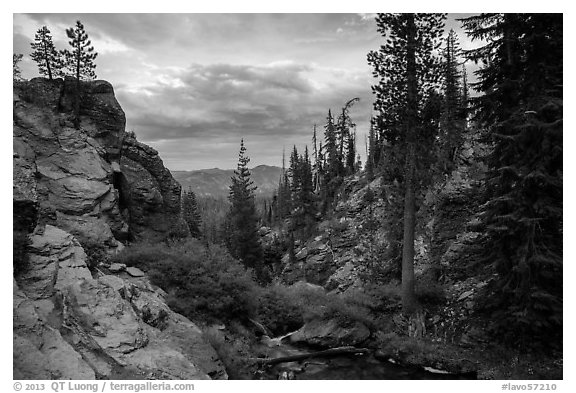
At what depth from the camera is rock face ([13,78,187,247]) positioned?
14.3 meters

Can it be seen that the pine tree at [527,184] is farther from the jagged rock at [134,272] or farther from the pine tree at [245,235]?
the pine tree at [245,235]

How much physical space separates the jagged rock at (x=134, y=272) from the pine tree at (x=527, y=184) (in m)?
12.0

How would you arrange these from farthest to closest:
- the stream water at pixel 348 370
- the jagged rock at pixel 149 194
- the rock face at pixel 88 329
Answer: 1. the jagged rock at pixel 149 194
2. the stream water at pixel 348 370
3. the rock face at pixel 88 329

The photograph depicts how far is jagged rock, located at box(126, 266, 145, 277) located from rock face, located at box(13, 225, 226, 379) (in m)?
1.92

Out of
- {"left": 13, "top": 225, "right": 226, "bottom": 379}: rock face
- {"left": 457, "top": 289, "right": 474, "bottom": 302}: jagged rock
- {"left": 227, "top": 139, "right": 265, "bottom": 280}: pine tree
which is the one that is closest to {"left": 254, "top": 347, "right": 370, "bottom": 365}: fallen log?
{"left": 13, "top": 225, "right": 226, "bottom": 379}: rock face

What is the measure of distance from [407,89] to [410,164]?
3.36 meters

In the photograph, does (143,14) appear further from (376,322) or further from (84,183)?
(376,322)

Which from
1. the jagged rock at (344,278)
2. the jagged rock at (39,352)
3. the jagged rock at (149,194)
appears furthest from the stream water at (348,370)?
the jagged rock at (344,278)

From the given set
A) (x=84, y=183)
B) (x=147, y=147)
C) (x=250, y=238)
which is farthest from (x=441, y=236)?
(x=84, y=183)

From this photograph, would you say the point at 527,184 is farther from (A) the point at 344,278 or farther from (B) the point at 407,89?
(A) the point at 344,278

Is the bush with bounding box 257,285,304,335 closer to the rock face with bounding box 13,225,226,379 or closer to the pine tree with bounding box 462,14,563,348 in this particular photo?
the rock face with bounding box 13,225,226,379

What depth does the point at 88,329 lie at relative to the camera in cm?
843

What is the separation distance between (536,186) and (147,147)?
68.9 feet

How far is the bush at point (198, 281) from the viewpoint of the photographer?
12234 mm
